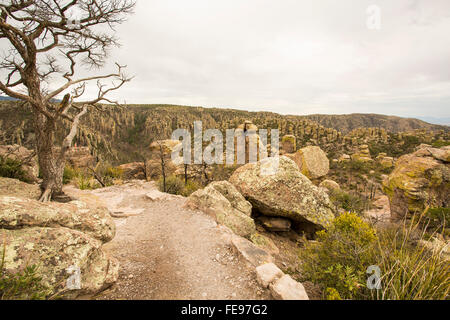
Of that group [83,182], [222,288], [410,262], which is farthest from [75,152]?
[410,262]

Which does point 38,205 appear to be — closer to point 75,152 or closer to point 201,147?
point 201,147

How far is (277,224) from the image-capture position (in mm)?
7520

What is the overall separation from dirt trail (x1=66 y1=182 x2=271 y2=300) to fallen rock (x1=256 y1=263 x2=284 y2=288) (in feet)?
0.39

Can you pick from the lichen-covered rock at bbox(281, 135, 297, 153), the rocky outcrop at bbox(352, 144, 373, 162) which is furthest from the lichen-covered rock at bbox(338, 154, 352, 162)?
the lichen-covered rock at bbox(281, 135, 297, 153)

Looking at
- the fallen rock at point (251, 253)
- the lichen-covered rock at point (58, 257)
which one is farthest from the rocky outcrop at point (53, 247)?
the fallen rock at point (251, 253)

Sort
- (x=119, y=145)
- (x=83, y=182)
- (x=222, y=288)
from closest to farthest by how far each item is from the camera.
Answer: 1. (x=222, y=288)
2. (x=83, y=182)
3. (x=119, y=145)

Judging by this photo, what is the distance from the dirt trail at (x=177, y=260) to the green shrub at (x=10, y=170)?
Answer: 460 cm

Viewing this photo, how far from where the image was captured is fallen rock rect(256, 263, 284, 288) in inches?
111

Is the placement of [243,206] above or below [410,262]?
below

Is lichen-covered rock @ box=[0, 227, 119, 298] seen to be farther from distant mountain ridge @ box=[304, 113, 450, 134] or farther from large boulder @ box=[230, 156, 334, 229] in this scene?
distant mountain ridge @ box=[304, 113, 450, 134]

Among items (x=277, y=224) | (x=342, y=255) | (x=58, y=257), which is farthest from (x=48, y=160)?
(x=277, y=224)

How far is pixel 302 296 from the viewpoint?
7.94 ft

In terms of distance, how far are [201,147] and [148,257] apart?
59.2 ft

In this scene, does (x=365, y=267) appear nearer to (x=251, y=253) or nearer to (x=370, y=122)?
(x=251, y=253)
